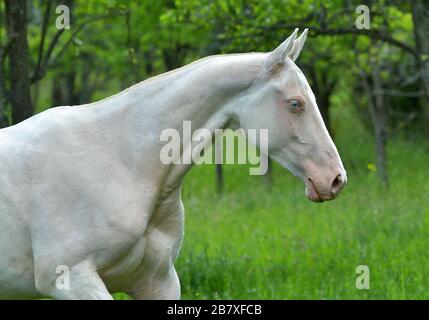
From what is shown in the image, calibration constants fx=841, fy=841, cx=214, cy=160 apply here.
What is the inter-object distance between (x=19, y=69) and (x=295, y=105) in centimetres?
409

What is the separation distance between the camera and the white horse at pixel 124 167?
3766mm

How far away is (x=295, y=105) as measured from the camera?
12.4ft

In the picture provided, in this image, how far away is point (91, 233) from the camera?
12.3ft

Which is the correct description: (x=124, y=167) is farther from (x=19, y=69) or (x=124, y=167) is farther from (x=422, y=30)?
(x=422, y=30)

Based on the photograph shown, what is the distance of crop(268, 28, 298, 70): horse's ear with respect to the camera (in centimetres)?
375

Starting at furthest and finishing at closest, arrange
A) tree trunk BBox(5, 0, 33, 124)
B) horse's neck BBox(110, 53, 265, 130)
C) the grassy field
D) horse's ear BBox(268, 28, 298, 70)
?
1. the grassy field
2. tree trunk BBox(5, 0, 33, 124)
3. horse's neck BBox(110, 53, 265, 130)
4. horse's ear BBox(268, 28, 298, 70)

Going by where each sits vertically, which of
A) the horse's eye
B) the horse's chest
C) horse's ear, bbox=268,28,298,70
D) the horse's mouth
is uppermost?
horse's ear, bbox=268,28,298,70

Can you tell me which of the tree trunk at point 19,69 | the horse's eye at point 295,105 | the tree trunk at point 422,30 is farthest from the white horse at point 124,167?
the tree trunk at point 422,30

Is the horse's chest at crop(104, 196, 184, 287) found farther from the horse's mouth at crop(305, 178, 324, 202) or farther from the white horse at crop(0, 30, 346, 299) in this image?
the horse's mouth at crop(305, 178, 324, 202)

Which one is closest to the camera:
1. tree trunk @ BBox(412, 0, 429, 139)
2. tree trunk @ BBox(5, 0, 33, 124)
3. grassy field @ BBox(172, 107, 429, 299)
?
tree trunk @ BBox(5, 0, 33, 124)

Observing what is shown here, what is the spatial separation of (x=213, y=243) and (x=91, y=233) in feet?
18.5

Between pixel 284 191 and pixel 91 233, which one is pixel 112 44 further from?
pixel 91 233

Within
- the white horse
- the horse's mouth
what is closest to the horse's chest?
the white horse
